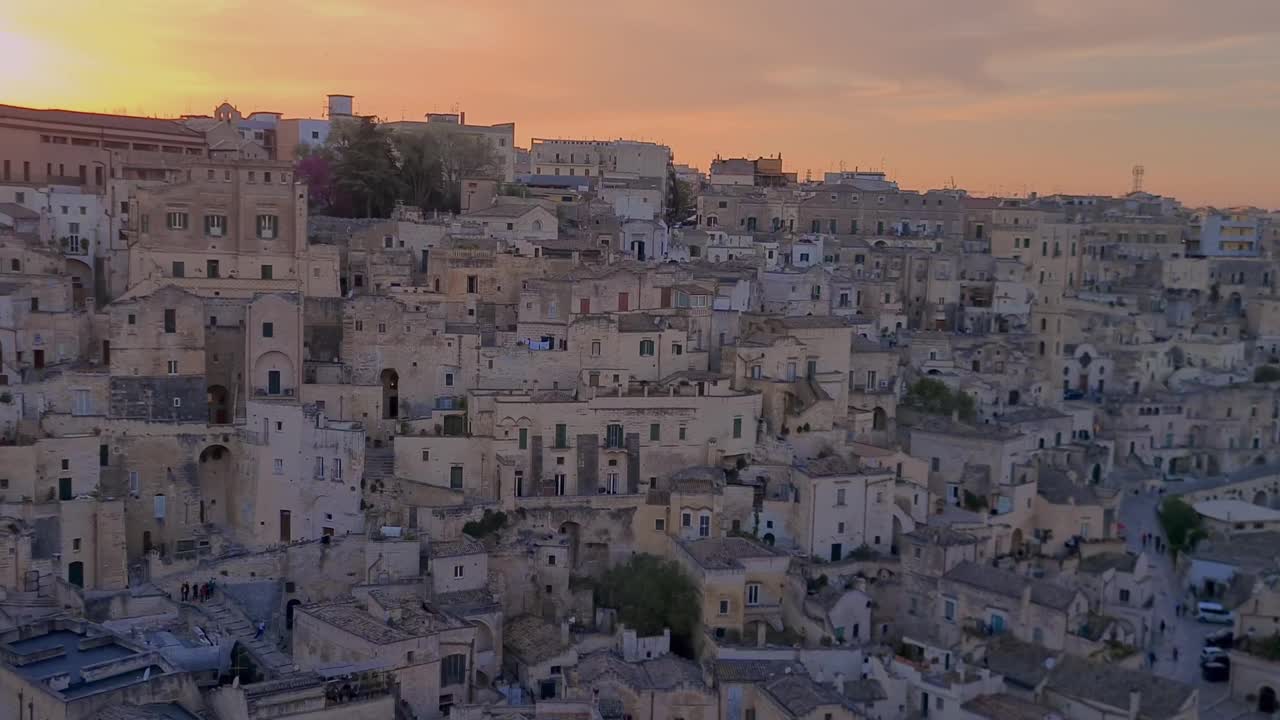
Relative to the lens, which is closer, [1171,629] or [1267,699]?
[1267,699]

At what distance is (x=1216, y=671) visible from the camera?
94.1ft

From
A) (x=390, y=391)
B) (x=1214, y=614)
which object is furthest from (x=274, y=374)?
(x=1214, y=614)

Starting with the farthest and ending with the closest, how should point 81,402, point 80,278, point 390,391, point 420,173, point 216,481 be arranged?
1. point 420,173
2. point 80,278
3. point 390,391
4. point 216,481
5. point 81,402

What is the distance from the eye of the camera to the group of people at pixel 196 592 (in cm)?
2675

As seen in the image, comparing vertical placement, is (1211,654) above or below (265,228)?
below

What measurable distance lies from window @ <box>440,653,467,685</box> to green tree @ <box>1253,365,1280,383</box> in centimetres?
2996

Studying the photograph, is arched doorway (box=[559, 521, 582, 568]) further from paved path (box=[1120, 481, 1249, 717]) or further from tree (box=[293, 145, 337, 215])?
tree (box=[293, 145, 337, 215])

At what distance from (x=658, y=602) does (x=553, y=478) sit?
4.36m

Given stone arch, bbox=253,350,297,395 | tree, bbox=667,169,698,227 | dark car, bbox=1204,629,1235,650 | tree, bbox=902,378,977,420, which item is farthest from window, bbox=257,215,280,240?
dark car, bbox=1204,629,1235,650

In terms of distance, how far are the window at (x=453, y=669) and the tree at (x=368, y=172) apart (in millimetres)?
22048

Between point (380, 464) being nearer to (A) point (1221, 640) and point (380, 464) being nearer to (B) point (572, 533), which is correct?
(B) point (572, 533)

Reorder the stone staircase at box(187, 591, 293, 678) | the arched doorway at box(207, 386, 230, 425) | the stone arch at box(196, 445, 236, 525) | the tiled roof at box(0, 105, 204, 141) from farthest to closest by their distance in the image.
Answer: the tiled roof at box(0, 105, 204, 141) → the arched doorway at box(207, 386, 230, 425) → the stone arch at box(196, 445, 236, 525) → the stone staircase at box(187, 591, 293, 678)

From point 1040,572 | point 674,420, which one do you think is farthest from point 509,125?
point 1040,572

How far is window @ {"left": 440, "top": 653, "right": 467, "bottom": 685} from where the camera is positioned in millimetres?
23781
